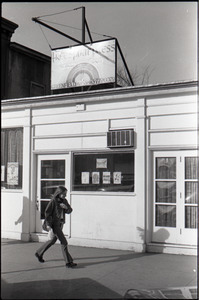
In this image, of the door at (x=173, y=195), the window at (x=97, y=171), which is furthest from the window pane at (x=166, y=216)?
the window at (x=97, y=171)

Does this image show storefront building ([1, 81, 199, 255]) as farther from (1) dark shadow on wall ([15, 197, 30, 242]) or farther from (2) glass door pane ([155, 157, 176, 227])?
(2) glass door pane ([155, 157, 176, 227])

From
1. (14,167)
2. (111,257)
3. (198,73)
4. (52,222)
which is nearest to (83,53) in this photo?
(198,73)

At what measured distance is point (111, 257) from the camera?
167 centimetres

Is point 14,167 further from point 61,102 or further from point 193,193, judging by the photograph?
point 193,193

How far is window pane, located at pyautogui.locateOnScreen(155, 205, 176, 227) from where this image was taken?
3657mm

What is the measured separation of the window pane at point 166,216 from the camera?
366 cm

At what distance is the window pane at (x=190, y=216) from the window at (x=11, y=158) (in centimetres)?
213

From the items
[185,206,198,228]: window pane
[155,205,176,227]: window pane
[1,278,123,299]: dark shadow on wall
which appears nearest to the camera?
[1,278,123,299]: dark shadow on wall

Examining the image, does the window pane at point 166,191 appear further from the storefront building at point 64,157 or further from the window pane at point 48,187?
the window pane at point 48,187

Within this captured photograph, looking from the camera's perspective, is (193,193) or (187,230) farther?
(193,193)

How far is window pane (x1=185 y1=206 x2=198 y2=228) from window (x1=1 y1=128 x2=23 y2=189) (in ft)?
6.99

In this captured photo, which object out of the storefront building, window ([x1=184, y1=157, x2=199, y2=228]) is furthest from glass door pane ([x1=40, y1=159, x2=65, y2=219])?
window ([x1=184, y1=157, x2=199, y2=228])

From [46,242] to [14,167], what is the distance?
31cm

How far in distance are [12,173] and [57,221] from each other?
0.24 meters
